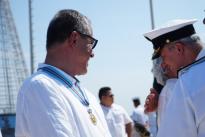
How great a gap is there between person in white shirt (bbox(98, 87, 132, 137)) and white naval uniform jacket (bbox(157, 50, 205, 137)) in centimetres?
705

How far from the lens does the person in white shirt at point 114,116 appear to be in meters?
8.98

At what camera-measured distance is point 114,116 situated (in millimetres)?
9164

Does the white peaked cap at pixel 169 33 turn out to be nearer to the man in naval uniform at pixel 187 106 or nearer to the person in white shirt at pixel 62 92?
the person in white shirt at pixel 62 92

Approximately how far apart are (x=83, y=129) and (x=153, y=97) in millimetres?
1389

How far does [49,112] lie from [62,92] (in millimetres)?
191

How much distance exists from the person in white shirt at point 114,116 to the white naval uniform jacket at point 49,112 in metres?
6.24

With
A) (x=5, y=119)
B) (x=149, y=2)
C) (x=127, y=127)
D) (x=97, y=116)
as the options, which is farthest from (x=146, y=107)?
(x=149, y=2)

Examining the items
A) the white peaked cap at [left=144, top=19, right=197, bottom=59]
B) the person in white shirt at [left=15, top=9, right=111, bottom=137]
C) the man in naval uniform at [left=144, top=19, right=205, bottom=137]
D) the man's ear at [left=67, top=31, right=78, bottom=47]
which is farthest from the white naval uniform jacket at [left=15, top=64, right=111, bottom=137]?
the man in naval uniform at [left=144, top=19, right=205, bottom=137]

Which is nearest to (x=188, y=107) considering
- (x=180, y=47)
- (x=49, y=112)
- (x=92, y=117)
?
(x=180, y=47)

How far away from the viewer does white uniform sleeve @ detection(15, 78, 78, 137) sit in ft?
8.20

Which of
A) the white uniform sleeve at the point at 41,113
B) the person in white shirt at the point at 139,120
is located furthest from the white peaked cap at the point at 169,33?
the person in white shirt at the point at 139,120

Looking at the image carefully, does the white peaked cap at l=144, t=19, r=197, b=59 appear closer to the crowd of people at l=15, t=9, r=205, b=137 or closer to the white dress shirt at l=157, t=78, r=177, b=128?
the crowd of people at l=15, t=9, r=205, b=137

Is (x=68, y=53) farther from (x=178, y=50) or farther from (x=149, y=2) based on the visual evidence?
(x=149, y=2)

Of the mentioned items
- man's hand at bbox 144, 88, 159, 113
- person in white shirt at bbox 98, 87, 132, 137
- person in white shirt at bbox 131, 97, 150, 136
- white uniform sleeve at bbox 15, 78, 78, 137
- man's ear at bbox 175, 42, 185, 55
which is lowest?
person in white shirt at bbox 131, 97, 150, 136
